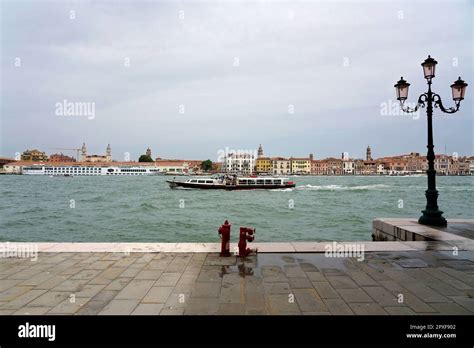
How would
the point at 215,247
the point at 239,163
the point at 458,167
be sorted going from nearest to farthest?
the point at 215,247 → the point at 239,163 → the point at 458,167

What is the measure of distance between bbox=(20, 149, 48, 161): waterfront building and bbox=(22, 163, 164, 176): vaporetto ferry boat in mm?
49978

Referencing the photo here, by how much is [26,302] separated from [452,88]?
1199 centimetres

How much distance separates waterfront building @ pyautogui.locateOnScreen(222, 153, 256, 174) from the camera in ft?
501

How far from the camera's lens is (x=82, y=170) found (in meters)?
129

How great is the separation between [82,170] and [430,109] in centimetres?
13676

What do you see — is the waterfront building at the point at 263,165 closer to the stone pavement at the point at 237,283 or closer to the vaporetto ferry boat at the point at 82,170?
the vaporetto ferry boat at the point at 82,170

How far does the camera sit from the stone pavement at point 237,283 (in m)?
4.26

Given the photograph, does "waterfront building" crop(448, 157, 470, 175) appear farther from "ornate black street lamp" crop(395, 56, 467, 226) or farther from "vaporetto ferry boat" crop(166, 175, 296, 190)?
"ornate black street lamp" crop(395, 56, 467, 226)

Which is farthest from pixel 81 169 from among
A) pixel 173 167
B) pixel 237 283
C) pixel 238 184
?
pixel 237 283

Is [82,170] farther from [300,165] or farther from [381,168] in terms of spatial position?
[381,168]

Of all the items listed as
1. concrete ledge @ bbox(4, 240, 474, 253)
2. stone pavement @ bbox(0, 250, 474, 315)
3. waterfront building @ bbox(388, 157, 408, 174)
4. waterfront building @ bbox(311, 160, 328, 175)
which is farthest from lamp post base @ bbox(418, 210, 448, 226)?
waterfront building @ bbox(388, 157, 408, 174)
